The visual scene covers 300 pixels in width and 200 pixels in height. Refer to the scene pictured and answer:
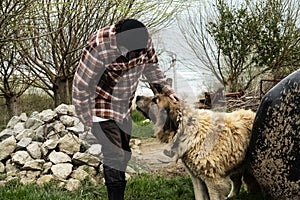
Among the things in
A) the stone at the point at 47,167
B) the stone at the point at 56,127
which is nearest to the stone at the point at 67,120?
the stone at the point at 56,127

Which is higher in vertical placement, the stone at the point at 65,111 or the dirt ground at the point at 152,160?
the stone at the point at 65,111

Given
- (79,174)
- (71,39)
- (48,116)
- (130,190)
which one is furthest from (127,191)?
(71,39)

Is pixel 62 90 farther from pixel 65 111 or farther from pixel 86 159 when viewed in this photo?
pixel 86 159

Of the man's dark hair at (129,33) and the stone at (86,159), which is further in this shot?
the stone at (86,159)

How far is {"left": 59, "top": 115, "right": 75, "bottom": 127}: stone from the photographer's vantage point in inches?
292

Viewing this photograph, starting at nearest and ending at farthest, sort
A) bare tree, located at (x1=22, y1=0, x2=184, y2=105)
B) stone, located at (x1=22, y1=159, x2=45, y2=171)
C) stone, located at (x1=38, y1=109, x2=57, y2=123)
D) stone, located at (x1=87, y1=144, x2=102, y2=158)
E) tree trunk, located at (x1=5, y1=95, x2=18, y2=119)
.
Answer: stone, located at (x1=22, y1=159, x2=45, y2=171) < stone, located at (x1=87, y1=144, x2=102, y2=158) < stone, located at (x1=38, y1=109, x2=57, y2=123) < bare tree, located at (x1=22, y1=0, x2=184, y2=105) < tree trunk, located at (x1=5, y1=95, x2=18, y2=119)

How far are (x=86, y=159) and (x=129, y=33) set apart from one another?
3.05 meters

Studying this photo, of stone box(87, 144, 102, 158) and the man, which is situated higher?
the man

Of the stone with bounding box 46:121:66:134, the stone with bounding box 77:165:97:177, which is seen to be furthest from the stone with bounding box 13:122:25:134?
the stone with bounding box 77:165:97:177

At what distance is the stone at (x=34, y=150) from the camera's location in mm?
6465

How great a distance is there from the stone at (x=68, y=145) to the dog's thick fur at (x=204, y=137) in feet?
8.88

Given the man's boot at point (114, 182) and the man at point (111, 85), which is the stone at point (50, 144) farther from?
the man's boot at point (114, 182)

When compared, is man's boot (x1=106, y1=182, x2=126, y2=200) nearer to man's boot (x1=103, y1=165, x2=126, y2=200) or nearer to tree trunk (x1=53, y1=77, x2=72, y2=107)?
man's boot (x1=103, y1=165, x2=126, y2=200)

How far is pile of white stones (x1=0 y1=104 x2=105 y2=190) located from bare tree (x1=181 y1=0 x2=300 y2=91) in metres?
9.03
